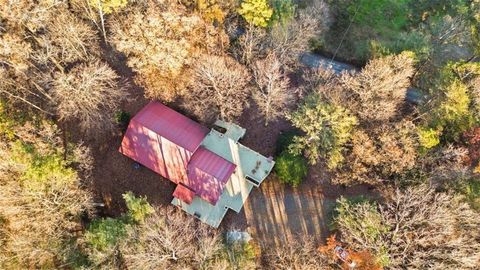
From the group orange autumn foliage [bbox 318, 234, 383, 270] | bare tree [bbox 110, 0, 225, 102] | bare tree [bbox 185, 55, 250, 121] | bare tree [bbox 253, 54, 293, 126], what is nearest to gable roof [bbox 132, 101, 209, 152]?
bare tree [bbox 185, 55, 250, 121]

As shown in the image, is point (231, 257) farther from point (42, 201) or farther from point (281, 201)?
point (42, 201)

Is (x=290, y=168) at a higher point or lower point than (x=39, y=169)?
A: higher

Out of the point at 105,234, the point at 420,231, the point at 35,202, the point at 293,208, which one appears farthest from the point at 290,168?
the point at 35,202

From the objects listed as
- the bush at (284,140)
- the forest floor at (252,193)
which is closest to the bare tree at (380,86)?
the forest floor at (252,193)

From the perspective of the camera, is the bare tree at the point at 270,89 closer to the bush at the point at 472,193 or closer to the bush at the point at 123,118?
the bush at the point at 123,118

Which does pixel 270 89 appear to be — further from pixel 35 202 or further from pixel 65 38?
pixel 35 202

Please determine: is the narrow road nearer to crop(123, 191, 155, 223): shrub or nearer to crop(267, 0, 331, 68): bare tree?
crop(123, 191, 155, 223): shrub

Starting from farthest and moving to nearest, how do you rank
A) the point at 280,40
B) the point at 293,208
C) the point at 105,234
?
1. the point at 280,40
2. the point at 293,208
3. the point at 105,234
